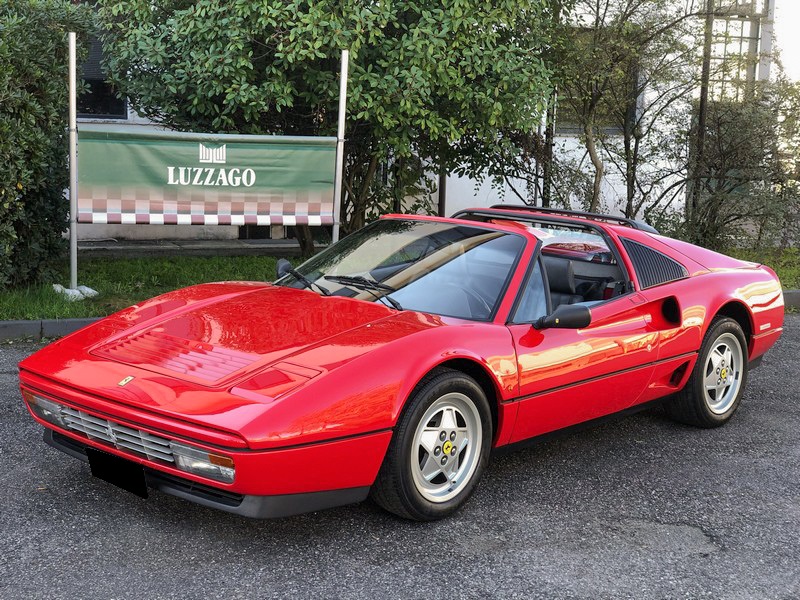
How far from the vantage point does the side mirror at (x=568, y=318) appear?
4117 mm

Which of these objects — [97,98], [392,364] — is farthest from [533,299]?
[97,98]

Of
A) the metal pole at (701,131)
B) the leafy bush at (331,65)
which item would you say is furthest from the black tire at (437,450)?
the metal pole at (701,131)

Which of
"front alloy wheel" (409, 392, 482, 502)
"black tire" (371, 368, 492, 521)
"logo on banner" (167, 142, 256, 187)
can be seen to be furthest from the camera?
"logo on banner" (167, 142, 256, 187)

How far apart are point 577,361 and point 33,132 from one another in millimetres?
5338

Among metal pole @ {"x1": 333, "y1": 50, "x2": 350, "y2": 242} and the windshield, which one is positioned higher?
metal pole @ {"x1": 333, "y1": 50, "x2": 350, "y2": 242}

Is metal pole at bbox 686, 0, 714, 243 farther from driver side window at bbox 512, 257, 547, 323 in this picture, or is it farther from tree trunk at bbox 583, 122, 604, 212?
driver side window at bbox 512, 257, 547, 323

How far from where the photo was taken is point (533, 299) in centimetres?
436

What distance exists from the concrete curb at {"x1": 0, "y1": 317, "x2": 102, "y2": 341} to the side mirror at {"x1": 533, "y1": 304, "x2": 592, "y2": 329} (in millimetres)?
4229

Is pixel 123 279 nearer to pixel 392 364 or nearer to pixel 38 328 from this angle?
pixel 38 328

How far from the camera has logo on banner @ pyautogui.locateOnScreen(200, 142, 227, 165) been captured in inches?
314

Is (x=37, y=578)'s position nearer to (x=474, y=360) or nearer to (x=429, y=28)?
(x=474, y=360)

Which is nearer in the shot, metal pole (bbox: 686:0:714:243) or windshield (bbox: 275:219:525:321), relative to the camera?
windshield (bbox: 275:219:525:321)

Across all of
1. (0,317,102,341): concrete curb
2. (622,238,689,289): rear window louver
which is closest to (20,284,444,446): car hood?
(622,238,689,289): rear window louver

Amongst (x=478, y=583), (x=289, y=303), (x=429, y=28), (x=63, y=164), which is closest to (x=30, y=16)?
(x=63, y=164)
